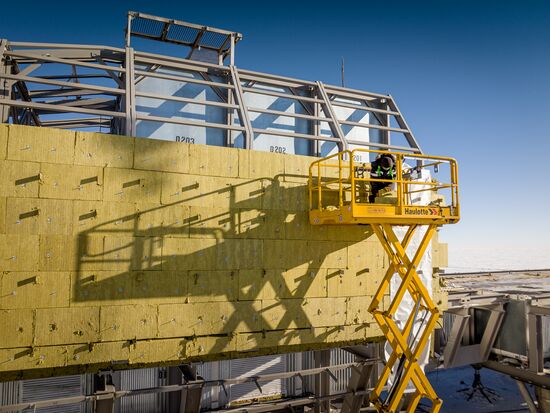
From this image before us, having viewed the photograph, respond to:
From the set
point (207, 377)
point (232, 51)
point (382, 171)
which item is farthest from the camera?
point (207, 377)

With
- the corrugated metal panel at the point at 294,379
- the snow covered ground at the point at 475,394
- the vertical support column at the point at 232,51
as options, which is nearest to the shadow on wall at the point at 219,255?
the vertical support column at the point at 232,51

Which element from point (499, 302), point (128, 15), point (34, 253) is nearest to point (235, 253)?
point (34, 253)

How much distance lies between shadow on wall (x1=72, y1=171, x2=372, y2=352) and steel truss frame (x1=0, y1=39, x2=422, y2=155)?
5.50 feet

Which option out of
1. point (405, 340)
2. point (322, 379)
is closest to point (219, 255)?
point (405, 340)

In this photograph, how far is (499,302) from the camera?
1518 centimetres

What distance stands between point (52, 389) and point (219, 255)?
1207 centimetres

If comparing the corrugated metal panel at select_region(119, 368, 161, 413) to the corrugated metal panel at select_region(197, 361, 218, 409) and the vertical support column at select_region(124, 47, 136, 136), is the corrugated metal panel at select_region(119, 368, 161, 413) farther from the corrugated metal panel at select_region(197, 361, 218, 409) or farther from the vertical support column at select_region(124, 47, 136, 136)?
the vertical support column at select_region(124, 47, 136, 136)

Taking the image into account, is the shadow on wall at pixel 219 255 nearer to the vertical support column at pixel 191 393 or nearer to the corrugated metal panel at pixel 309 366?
the vertical support column at pixel 191 393

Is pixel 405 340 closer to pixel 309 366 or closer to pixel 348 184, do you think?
pixel 348 184

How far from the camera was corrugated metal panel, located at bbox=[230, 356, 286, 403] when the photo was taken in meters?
18.7

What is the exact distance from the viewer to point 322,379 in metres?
17.5

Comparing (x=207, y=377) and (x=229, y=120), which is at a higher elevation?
(x=229, y=120)

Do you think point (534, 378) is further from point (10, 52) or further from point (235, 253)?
point (10, 52)

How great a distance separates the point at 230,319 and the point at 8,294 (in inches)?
171
